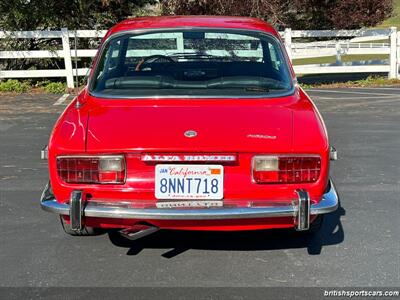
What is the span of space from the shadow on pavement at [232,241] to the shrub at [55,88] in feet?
30.8

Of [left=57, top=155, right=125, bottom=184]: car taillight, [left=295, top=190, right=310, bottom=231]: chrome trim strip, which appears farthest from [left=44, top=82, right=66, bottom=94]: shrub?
[left=295, top=190, right=310, bottom=231]: chrome trim strip

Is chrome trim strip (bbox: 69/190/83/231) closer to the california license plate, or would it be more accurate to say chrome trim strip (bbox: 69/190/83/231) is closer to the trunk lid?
the trunk lid

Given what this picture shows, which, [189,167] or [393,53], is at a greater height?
[189,167]

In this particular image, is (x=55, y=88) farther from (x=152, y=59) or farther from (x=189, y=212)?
(x=189, y=212)

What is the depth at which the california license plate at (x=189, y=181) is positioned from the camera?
3.33 metres

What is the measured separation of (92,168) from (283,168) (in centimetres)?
118

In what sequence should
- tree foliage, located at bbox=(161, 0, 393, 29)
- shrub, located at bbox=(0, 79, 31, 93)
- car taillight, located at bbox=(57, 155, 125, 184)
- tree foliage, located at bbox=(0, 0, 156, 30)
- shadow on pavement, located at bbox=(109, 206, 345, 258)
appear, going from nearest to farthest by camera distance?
car taillight, located at bbox=(57, 155, 125, 184) → shadow on pavement, located at bbox=(109, 206, 345, 258) → shrub, located at bbox=(0, 79, 31, 93) → tree foliage, located at bbox=(0, 0, 156, 30) → tree foliage, located at bbox=(161, 0, 393, 29)

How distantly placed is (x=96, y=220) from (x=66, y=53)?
10.9 m

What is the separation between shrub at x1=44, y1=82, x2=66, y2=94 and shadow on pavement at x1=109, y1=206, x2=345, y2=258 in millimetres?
9402

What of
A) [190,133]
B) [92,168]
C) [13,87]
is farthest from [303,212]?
[13,87]

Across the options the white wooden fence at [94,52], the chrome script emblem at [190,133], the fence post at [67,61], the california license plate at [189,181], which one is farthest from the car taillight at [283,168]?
the fence post at [67,61]

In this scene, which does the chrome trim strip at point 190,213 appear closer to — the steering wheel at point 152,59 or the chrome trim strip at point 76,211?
the chrome trim strip at point 76,211

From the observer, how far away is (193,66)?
4547 mm

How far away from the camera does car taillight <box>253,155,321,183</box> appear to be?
3.37 m
